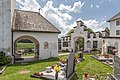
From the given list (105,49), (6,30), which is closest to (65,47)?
(105,49)

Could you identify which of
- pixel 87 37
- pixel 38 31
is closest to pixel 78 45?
pixel 87 37

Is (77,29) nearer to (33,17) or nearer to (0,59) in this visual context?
(33,17)

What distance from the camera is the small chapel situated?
19859 millimetres

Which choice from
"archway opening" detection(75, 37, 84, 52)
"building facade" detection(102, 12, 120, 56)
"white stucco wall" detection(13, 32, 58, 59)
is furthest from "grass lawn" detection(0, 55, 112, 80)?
"archway opening" detection(75, 37, 84, 52)

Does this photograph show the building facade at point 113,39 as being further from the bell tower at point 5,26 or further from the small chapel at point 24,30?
the bell tower at point 5,26

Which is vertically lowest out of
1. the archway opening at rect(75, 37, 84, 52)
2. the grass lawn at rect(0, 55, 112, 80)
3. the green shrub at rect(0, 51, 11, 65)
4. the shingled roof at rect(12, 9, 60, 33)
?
the grass lawn at rect(0, 55, 112, 80)

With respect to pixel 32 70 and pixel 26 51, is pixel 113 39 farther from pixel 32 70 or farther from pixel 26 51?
pixel 26 51

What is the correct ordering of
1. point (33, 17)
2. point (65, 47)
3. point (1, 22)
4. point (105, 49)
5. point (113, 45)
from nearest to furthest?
point (1, 22), point (33, 17), point (113, 45), point (105, 49), point (65, 47)

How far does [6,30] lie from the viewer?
19906mm

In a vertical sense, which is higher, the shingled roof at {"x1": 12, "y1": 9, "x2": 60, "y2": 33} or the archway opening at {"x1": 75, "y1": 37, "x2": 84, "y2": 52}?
the shingled roof at {"x1": 12, "y1": 9, "x2": 60, "y2": 33}

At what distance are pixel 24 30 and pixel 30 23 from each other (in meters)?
2.59

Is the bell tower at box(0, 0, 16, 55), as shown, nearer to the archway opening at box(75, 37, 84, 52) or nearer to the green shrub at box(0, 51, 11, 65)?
the green shrub at box(0, 51, 11, 65)

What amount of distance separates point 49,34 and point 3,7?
786 cm

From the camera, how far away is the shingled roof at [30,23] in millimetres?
22677
